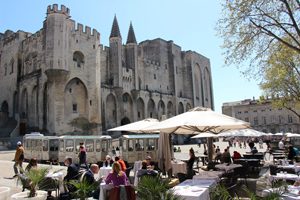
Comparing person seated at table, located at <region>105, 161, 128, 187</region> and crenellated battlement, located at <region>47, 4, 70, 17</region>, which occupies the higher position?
crenellated battlement, located at <region>47, 4, 70, 17</region>

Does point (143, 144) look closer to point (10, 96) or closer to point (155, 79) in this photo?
point (10, 96)

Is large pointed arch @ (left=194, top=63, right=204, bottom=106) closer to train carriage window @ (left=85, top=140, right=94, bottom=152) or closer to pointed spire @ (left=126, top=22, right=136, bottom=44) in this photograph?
pointed spire @ (left=126, top=22, right=136, bottom=44)

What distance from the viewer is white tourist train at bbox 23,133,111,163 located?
17766 millimetres

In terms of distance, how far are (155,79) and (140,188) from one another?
46.6 metres

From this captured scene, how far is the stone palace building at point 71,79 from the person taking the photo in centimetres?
3102

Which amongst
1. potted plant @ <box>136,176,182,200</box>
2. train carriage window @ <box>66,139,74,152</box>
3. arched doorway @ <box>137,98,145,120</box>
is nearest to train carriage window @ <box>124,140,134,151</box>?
train carriage window @ <box>66,139,74,152</box>

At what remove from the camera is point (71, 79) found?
3253 cm

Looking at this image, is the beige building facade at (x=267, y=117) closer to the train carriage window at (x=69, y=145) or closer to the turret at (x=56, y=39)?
the turret at (x=56, y=39)

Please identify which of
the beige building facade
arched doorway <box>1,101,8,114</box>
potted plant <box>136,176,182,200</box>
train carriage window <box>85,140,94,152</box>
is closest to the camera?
potted plant <box>136,176,182,200</box>

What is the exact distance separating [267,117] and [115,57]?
138ft

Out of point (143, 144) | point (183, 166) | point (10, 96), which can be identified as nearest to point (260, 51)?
point (183, 166)

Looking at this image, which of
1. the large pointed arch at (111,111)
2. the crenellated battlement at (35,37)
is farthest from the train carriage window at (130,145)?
the crenellated battlement at (35,37)

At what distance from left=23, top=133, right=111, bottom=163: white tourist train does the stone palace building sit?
456 inches

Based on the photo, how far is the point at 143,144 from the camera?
1582cm
